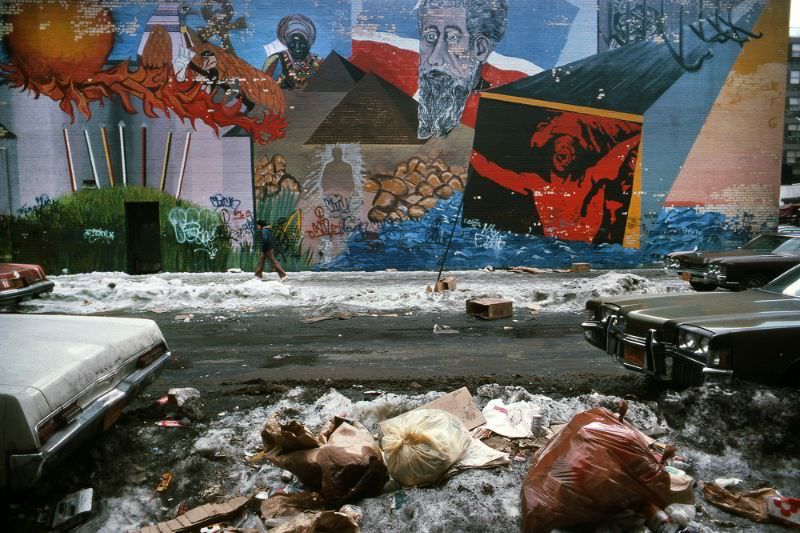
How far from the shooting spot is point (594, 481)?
280cm

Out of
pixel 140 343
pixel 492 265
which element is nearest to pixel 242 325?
pixel 140 343

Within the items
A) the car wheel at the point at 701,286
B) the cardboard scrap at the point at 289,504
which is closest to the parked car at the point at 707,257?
the car wheel at the point at 701,286

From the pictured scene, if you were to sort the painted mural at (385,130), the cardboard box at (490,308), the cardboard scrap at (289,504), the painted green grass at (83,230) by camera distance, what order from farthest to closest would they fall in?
the painted green grass at (83,230) < the painted mural at (385,130) < the cardboard box at (490,308) < the cardboard scrap at (289,504)

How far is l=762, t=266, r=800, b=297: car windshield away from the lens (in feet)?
17.1

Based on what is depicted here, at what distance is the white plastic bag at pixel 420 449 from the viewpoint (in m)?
3.45

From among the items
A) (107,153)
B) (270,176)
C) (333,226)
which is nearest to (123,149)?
(107,153)

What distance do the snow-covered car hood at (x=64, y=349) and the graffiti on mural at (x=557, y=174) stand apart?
43.3 ft

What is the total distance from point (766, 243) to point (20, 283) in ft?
49.8

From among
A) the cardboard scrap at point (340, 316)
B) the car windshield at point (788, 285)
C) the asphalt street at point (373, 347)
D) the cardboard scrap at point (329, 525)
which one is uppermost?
the car windshield at point (788, 285)

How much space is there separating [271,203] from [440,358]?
35.4 feet

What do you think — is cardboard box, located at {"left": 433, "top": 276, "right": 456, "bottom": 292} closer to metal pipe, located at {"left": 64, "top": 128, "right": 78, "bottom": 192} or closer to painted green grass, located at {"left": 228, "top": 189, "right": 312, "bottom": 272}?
painted green grass, located at {"left": 228, "top": 189, "right": 312, "bottom": 272}

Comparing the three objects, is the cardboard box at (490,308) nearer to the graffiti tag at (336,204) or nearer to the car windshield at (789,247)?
the car windshield at (789,247)

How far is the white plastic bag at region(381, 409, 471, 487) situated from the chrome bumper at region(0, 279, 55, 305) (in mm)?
9038

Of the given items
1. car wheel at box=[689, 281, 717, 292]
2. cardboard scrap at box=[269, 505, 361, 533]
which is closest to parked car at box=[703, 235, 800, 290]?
car wheel at box=[689, 281, 717, 292]
